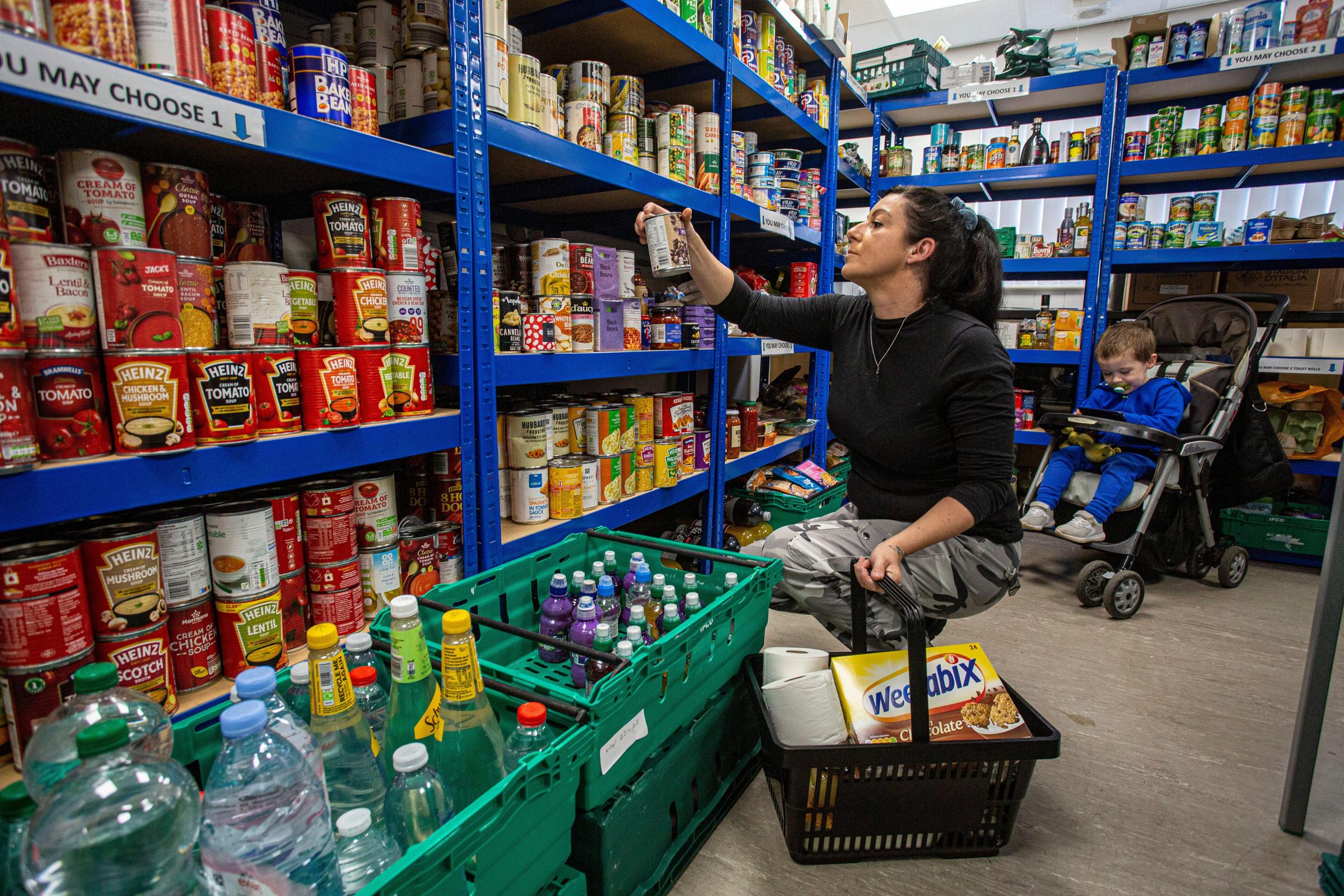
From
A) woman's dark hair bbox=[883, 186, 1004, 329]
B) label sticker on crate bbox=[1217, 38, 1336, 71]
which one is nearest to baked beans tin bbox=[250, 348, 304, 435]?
woman's dark hair bbox=[883, 186, 1004, 329]

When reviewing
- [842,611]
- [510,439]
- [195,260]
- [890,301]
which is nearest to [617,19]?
[890,301]

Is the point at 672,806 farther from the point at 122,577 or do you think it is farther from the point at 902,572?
the point at 122,577

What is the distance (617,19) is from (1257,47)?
3905 millimetres

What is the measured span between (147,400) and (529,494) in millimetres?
1050

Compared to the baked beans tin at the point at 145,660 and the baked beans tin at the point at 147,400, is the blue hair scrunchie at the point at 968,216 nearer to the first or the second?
the baked beans tin at the point at 147,400

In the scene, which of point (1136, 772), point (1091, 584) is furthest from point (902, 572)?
point (1091, 584)

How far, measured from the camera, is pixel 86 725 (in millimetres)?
826

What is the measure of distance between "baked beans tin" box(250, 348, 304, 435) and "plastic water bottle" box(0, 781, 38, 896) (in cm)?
67

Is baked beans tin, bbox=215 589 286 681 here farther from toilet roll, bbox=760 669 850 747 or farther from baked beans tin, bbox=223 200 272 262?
toilet roll, bbox=760 669 850 747

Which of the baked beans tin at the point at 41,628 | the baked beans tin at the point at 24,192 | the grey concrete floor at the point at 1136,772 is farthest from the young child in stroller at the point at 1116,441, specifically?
the baked beans tin at the point at 24,192

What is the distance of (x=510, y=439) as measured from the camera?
6.59 feet

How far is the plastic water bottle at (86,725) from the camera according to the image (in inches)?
30.1

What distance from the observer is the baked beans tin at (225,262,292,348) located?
1230 millimetres

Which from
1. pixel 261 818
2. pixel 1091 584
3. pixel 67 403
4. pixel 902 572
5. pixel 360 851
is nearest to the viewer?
pixel 261 818
